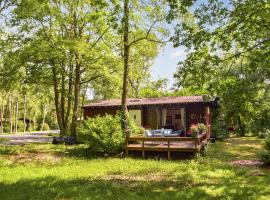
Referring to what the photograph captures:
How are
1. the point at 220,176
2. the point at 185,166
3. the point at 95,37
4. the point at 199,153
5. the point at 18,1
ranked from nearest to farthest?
1. the point at 220,176
2. the point at 185,166
3. the point at 199,153
4. the point at 18,1
5. the point at 95,37

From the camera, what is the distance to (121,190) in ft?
38.1

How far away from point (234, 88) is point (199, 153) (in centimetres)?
732

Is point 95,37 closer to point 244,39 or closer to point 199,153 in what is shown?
point 199,153

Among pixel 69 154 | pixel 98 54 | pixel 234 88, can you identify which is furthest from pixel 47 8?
pixel 234 88

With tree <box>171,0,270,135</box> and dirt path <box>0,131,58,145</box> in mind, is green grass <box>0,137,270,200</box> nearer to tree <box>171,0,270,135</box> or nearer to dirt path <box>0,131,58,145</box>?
tree <box>171,0,270,135</box>

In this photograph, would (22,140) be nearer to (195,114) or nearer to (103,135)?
(103,135)

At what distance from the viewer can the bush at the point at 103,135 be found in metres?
20.5

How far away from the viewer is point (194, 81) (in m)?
14.5

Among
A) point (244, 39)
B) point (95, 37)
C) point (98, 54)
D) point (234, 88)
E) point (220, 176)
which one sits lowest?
point (220, 176)

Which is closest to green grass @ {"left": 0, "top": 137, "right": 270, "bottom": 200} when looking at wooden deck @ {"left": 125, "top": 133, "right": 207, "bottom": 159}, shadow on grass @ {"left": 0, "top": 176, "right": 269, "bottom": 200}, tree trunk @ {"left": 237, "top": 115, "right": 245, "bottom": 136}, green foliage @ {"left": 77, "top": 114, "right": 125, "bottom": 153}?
shadow on grass @ {"left": 0, "top": 176, "right": 269, "bottom": 200}

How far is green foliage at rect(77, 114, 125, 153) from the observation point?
20.5m

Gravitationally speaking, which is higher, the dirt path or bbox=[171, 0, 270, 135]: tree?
bbox=[171, 0, 270, 135]: tree

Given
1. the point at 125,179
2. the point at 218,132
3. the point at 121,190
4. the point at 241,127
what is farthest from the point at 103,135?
the point at 241,127

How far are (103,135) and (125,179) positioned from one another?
7.31m
